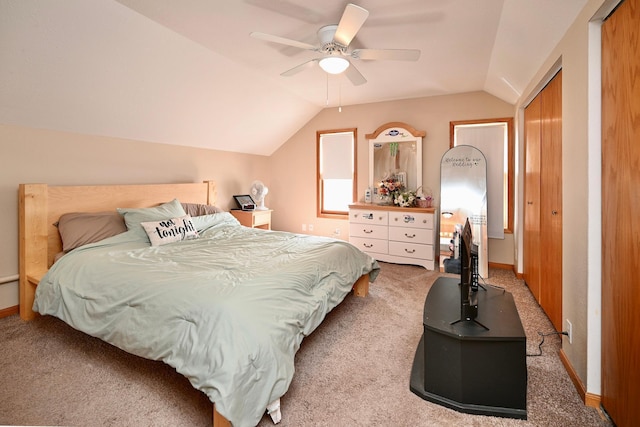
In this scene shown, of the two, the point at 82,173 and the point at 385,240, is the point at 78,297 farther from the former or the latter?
the point at 385,240

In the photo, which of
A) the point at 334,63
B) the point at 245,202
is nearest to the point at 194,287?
the point at 334,63

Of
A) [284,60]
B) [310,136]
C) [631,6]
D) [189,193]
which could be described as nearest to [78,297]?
[189,193]

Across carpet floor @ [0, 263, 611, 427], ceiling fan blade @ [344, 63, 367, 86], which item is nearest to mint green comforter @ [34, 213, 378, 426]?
carpet floor @ [0, 263, 611, 427]

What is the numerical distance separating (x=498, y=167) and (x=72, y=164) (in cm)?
487

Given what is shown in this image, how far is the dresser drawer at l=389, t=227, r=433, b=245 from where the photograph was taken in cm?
421

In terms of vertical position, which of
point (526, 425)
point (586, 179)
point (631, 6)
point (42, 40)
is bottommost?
point (526, 425)

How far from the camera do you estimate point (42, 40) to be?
2.24m

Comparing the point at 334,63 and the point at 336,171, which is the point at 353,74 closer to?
the point at 334,63

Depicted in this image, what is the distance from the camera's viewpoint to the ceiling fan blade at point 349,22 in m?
1.88

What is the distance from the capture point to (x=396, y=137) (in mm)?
4758

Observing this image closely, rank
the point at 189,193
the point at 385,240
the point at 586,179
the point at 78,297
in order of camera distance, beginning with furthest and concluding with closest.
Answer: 1. the point at 385,240
2. the point at 189,193
3. the point at 78,297
4. the point at 586,179

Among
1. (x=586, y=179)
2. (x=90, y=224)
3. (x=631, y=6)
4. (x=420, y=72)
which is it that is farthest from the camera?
(x=420, y=72)

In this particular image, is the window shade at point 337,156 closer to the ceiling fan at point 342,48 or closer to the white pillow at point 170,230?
the ceiling fan at point 342,48

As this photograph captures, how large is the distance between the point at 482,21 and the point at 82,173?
381 cm
